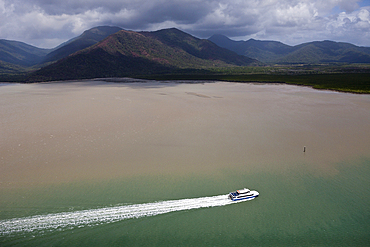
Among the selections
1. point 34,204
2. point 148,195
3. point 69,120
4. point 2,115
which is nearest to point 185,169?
point 148,195

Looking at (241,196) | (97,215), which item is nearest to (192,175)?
(241,196)

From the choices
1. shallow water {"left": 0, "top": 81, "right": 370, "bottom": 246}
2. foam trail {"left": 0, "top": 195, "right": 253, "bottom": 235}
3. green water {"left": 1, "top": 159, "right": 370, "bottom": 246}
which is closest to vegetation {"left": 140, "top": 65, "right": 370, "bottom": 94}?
shallow water {"left": 0, "top": 81, "right": 370, "bottom": 246}

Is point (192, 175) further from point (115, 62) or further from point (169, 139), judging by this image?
point (115, 62)

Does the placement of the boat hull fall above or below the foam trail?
above

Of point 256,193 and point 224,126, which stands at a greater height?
point 224,126

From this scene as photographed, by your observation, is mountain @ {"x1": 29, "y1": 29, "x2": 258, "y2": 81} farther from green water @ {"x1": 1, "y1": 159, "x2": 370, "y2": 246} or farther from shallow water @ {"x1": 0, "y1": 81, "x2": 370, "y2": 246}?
green water @ {"x1": 1, "y1": 159, "x2": 370, "y2": 246}

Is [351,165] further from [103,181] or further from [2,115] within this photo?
[2,115]
